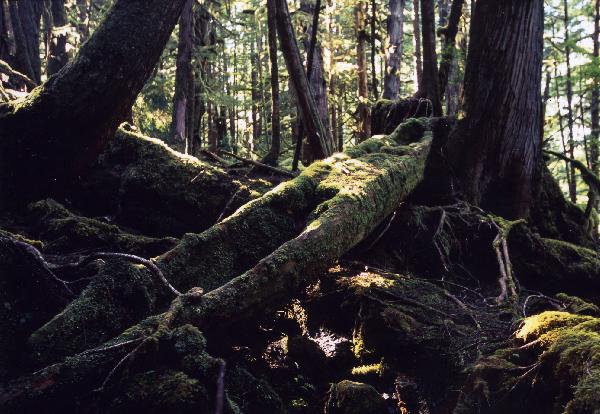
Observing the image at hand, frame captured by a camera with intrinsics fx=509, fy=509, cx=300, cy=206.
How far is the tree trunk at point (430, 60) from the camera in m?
8.67

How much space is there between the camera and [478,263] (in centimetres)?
659

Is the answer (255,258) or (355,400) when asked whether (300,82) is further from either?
(355,400)

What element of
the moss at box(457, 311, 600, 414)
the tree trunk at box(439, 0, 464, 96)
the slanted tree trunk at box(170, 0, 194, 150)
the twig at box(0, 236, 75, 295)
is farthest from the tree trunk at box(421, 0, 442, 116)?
the twig at box(0, 236, 75, 295)

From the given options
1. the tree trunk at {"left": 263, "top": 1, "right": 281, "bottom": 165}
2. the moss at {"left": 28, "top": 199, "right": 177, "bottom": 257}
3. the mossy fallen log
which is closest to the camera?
the mossy fallen log

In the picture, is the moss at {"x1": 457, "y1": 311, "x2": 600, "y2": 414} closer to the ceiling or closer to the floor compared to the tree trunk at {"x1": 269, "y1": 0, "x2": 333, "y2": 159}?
closer to the floor

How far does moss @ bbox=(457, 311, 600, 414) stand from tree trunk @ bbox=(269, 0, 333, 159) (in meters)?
4.97

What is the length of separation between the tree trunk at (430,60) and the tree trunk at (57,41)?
9.45m

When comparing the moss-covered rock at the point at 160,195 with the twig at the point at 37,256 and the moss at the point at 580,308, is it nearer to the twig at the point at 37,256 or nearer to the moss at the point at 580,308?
the twig at the point at 37,256

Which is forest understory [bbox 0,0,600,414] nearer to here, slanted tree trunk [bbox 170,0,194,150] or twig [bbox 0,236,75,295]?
twig [bbox 0,236,75,295]

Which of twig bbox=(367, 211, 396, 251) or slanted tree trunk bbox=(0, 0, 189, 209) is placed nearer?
slanted tree trunk bbox=(0, 0, 189, 209)

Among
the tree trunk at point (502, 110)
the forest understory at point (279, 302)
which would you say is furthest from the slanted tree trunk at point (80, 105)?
the tree trunk at point (502, 110)

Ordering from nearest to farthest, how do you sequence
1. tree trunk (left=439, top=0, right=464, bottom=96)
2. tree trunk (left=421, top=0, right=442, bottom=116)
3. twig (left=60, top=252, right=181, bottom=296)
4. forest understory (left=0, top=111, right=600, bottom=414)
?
forest understory (left=0, top=111, right=600, bottom=414) < twig (left=60, top=252, right=181, bottom=296) < tree trunk (left=421, top=0, right=442, bottom=116) < tree trunk (left=439, top=0, right=464, bottom=96)

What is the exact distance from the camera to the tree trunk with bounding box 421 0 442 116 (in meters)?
8.67

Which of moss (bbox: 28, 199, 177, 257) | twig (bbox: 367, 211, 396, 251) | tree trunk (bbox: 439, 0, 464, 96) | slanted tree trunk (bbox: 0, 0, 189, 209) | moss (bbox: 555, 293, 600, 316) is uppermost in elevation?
tree trunk (bbox: 439, 0, 464, 96)
